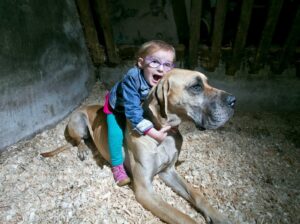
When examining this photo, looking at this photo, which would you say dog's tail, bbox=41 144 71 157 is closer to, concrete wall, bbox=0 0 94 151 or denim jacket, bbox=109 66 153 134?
concrete wall, bbox=0 0 94 151

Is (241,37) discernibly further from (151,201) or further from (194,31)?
(151,201)

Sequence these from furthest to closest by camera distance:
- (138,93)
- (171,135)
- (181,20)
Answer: (181,20)
(171,135)
(138,93)

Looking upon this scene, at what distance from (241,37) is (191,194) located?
181 centimetres

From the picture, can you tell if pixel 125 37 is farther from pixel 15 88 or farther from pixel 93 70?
pixel 15 88

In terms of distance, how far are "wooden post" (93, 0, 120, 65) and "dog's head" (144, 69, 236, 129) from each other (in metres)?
1.59

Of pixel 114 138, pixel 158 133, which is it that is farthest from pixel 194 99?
pixel 114 138

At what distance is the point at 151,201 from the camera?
7.45 ft

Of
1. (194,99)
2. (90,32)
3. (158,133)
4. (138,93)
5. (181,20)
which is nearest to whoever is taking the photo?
(194,99)

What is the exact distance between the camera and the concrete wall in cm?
285

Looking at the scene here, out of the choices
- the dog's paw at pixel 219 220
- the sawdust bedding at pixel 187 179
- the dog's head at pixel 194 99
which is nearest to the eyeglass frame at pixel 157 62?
the dog's head at pixel 194 99

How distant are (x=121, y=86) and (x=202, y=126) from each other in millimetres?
736

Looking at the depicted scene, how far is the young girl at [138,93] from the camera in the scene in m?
2.19

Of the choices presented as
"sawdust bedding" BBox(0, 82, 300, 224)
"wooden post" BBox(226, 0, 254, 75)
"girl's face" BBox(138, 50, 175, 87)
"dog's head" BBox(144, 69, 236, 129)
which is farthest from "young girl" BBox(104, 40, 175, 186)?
"wooden post" BBox(226, 0, 254, 75)

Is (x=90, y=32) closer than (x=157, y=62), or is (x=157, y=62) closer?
(x=157, y=62)
